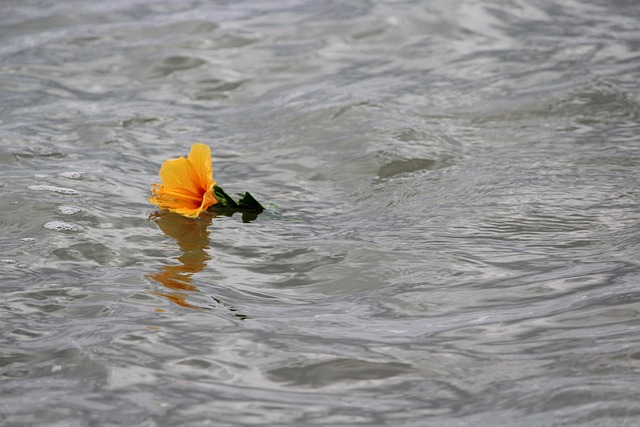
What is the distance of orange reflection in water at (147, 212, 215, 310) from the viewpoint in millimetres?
2633

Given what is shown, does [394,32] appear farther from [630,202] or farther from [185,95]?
[630,202]

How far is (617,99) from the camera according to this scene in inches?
172

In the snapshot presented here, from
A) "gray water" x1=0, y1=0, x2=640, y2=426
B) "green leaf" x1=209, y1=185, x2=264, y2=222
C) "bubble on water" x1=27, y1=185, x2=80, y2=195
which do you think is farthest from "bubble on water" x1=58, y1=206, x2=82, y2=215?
"green leaf" x1=209, y1=185, x2=264, y2=222

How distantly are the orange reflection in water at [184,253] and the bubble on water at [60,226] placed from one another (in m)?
0.28

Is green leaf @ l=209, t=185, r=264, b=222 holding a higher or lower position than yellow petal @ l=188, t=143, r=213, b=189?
lower

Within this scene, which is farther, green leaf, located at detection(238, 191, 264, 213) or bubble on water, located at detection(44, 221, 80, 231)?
green leaf, located at detection(238, 191, 264, 213)

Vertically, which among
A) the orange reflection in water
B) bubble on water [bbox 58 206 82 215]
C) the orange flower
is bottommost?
the orange reflection in water

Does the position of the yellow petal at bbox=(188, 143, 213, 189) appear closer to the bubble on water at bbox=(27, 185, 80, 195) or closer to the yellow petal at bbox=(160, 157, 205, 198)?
the yellow petal at bbox=(160, 157, 205, 198)

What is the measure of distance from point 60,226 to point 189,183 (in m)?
0.47

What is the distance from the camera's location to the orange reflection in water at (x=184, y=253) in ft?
8.64

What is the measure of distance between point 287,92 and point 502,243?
2.16m

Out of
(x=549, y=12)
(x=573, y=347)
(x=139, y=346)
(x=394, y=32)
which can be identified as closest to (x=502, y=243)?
(x=573, y=347)

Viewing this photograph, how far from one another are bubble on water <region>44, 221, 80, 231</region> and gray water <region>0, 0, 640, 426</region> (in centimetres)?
1

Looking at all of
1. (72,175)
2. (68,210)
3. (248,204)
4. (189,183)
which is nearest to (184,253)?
(189,183)
